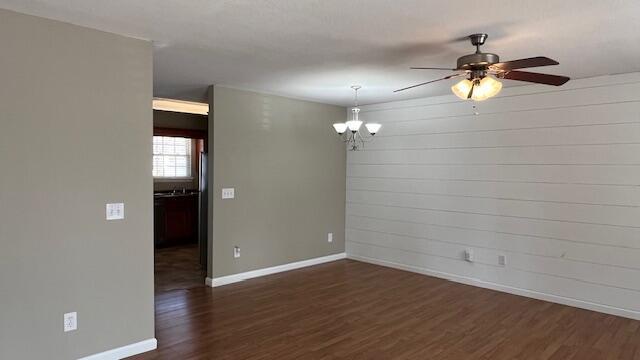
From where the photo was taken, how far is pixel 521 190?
4832mm

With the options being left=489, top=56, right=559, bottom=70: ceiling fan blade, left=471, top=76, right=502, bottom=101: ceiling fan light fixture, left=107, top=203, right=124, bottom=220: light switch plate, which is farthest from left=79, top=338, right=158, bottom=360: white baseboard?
Answer: left=489, top=56, right=559, bottom=70: ceiling fan blade

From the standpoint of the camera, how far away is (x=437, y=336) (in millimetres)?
3666

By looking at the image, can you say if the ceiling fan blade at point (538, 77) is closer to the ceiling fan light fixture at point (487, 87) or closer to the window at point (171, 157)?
the ceiling fan light fixture at point (487, 87)

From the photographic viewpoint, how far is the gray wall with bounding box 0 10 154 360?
271 centimetres

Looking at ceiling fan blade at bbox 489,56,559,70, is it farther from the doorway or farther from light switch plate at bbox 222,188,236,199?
the doorway

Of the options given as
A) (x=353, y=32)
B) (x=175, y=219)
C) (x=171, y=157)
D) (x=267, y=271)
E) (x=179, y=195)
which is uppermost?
(x=353, y=32)

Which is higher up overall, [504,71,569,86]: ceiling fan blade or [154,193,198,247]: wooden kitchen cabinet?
[504,71,569,86]: ceiling fan blade

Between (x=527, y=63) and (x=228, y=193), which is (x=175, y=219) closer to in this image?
(x=228, y=193)

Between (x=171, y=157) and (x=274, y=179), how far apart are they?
357cm

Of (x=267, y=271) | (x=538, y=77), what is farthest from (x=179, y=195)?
(x=538, y=77)

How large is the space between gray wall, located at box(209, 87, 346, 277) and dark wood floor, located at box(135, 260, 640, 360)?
0.63 m

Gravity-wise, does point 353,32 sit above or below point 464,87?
above

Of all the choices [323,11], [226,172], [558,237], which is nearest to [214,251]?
[226,172]

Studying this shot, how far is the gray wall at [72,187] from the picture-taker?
2713mm
